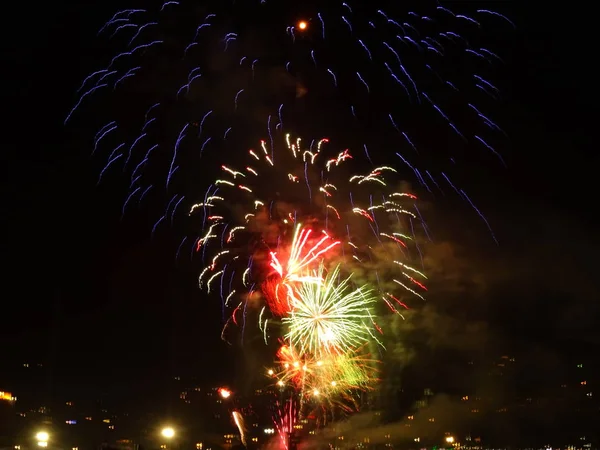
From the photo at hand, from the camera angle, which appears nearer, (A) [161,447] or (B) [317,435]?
(A) [161,447]

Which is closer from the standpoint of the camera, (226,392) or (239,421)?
(239,421)

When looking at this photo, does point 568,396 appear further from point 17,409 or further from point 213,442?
point 17,409

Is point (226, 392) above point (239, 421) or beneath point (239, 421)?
above

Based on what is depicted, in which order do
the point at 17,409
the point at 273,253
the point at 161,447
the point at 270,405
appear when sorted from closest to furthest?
the point at 273,253, the point at 270,405, the point at 161,447, the point at 17,409

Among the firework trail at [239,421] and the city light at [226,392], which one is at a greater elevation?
the city light at [226,392]

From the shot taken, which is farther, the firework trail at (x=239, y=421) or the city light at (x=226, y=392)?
the city light at (x=226, y=392)

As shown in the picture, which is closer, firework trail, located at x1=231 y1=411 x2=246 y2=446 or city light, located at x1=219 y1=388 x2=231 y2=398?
firework trail, located at x1=231 y1=411 x2=246 y2=446

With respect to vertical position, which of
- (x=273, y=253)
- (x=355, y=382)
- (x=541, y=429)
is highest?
(x=541, y=429)

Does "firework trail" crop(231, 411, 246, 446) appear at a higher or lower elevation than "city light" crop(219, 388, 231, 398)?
lower

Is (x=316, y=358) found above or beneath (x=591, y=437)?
beneath

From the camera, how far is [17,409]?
4766 centimetres

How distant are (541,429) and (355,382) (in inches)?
2335

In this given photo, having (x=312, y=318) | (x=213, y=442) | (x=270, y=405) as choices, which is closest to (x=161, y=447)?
(x=213, y=442)

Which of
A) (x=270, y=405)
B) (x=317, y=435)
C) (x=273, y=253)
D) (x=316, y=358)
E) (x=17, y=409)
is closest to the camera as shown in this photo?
(x=273, y=253)
